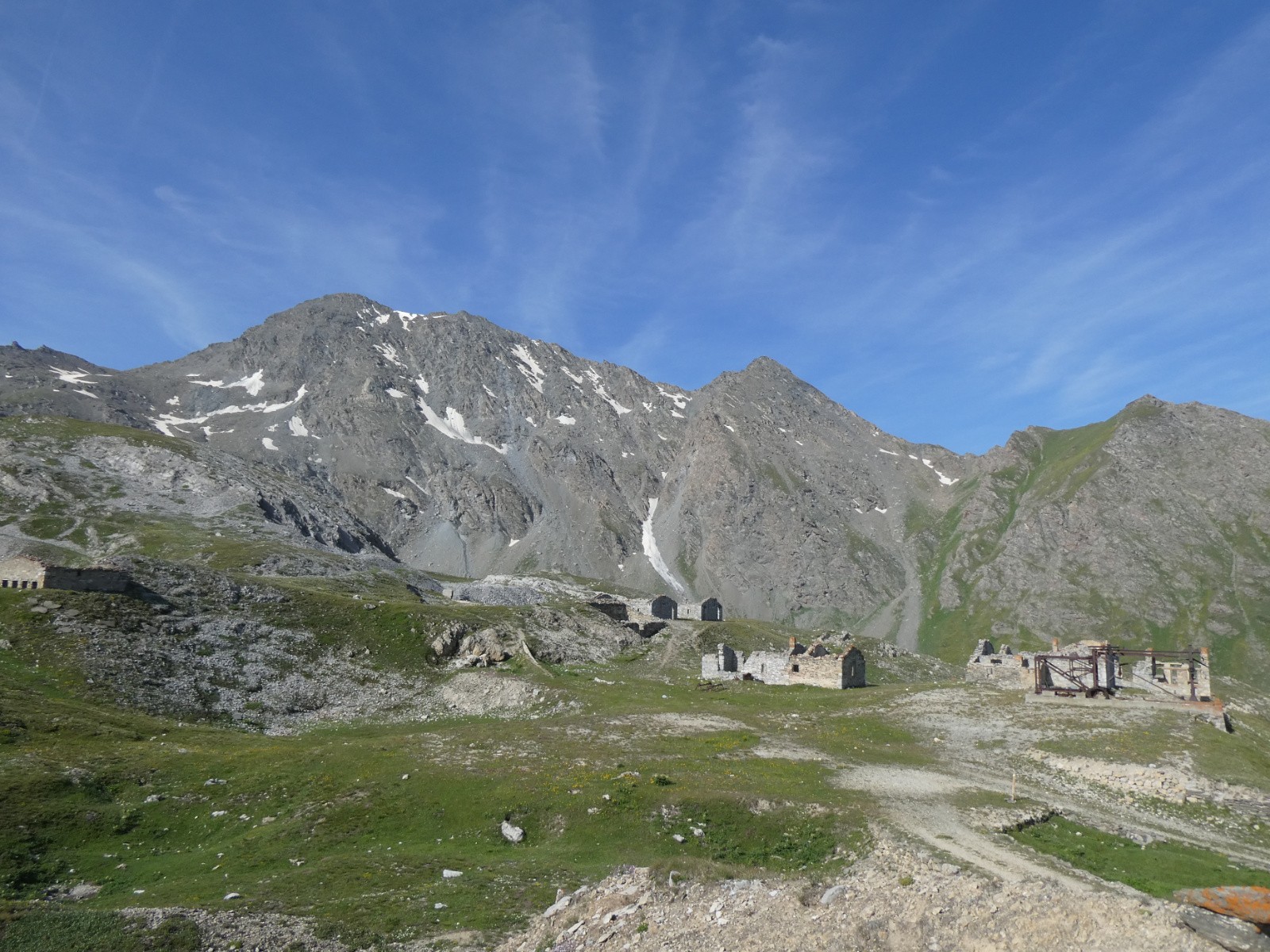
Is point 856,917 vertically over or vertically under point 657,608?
under

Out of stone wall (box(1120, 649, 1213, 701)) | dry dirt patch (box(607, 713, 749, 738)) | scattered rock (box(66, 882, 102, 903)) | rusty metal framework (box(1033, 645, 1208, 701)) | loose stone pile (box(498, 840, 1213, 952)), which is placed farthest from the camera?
stone wall (box(1120, 649, 1213, 701))

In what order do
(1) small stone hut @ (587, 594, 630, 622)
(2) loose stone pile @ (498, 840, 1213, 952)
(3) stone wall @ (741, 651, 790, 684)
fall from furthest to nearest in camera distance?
(1) small stone hut @ (587, 594, 630, 622)
(3) stone wall @ (741, 651, 790, 684)
(2) loose stone pile @ (498, 840, 1213, 952)

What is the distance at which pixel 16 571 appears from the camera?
71312 millimetres

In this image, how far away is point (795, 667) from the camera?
8738cm

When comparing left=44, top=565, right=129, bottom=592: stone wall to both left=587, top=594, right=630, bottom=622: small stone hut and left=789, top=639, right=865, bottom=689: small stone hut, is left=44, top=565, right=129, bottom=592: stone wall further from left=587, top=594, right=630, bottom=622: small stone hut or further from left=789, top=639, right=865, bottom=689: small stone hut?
left=789, top=639, right=865, bottom=689: small stone hut

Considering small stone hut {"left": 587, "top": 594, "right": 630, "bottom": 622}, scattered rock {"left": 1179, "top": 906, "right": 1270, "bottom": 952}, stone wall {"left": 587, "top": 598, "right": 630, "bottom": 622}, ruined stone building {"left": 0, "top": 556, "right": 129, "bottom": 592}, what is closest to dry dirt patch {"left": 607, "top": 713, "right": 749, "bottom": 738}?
scattered rock {"left": 1179, "top": 906, "right": 1270, "bottom": 952}

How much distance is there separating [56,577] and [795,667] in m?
75.4

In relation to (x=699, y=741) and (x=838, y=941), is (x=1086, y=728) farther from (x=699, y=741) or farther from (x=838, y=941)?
(x=838, y=941)

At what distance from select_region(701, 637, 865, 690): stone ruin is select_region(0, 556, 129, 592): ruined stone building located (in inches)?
2458

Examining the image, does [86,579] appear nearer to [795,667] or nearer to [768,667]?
[768,667]

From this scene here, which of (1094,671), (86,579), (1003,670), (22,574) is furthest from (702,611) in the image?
(22,574)

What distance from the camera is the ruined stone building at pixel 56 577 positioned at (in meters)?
70.5

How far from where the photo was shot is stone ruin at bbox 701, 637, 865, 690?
277 feet

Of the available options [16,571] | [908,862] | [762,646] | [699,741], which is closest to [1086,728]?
[699,741]
